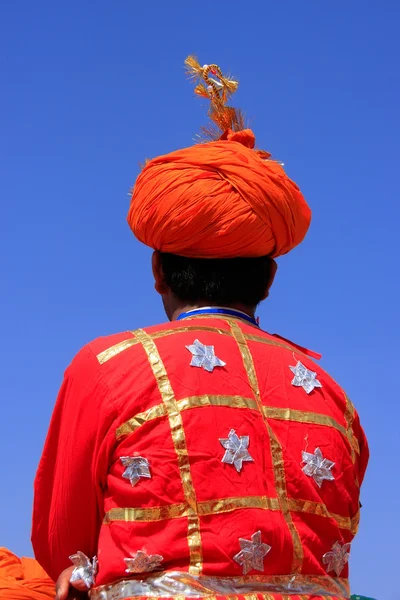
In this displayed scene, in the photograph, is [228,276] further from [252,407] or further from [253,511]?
[253,511]

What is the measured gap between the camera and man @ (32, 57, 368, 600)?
3.52 meters

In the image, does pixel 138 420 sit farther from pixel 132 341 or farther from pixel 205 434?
pixel 132 341

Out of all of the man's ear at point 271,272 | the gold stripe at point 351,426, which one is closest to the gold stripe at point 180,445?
the man's ear at point 271,272

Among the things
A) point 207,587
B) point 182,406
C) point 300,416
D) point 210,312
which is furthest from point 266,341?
point 207,587

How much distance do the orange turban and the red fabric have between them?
81.1 inches

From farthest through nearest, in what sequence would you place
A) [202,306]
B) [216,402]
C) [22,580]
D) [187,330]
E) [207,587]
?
1. [22,580]
2. [202,306]
3. [187,330]
4. [216,402]
5. [207,587]

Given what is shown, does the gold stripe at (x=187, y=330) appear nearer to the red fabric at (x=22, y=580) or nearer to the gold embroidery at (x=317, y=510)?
the gold embroidery at (x=317, y=510)

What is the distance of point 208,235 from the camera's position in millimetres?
4043

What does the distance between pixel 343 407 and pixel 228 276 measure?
A: 0.73 meters

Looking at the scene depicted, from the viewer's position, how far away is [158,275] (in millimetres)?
4258

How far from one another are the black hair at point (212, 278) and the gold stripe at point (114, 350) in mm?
401

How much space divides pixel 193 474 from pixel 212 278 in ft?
2.99

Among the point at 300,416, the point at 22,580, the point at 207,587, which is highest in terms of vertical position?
the point at 300,416

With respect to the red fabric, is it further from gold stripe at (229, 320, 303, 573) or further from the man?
gold stripe at (229, 320, 303, 573)
